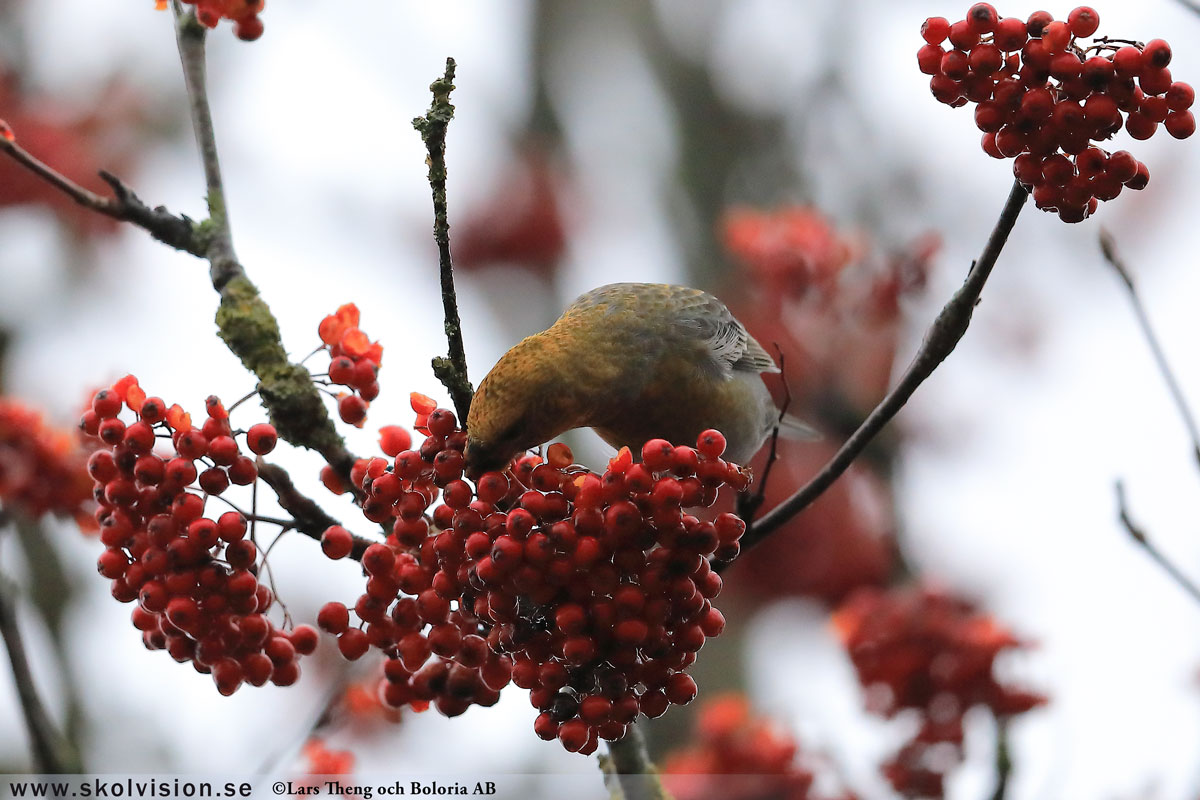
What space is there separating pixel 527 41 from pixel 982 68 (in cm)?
650

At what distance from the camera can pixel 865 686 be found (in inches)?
140

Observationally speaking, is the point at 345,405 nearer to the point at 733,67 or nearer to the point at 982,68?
the point at 982,68

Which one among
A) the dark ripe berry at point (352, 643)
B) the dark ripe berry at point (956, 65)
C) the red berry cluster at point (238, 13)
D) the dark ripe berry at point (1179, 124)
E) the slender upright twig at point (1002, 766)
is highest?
the red berry cluster at point (238, 13)

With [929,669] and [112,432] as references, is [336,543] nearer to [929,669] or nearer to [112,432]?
[112,432]

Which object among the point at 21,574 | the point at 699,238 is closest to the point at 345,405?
the point at 21,574

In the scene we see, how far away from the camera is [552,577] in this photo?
175 cm

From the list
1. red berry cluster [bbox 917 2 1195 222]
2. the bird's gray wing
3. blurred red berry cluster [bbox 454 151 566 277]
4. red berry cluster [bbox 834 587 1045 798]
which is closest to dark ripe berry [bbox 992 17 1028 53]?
red berry cluster [bbox 917 2 1195 222]

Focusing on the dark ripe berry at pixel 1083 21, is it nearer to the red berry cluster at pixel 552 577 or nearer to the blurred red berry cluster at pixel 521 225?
the red berry cluster at pixel 552 577

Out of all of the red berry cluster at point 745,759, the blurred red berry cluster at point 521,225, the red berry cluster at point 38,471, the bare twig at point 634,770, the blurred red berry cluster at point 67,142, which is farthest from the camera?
the blurred red berry cluster at point 521,225

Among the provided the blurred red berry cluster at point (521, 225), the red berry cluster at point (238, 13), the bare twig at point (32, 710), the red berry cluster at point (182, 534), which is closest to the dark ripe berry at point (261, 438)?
the red berry cluster at point (182, 534)

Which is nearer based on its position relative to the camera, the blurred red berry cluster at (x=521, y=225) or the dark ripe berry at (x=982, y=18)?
the dark ripe berry at (x=982, y=18)

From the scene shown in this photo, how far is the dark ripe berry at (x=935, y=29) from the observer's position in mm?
1802

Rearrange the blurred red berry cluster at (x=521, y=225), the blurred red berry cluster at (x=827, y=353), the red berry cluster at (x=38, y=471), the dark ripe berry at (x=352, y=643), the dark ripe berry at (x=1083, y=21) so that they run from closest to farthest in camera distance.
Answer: the dark ripe berry at (x=1083, y=21) → the dark ripe berry at (x=352, y=643) → the red berry cluster at (x=38, y=471) → the blurred red berry cluster at (x=827, y=353) → the blurred red berry cluster at (x=521, y=225)

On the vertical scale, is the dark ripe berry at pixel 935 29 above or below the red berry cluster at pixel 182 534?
above
